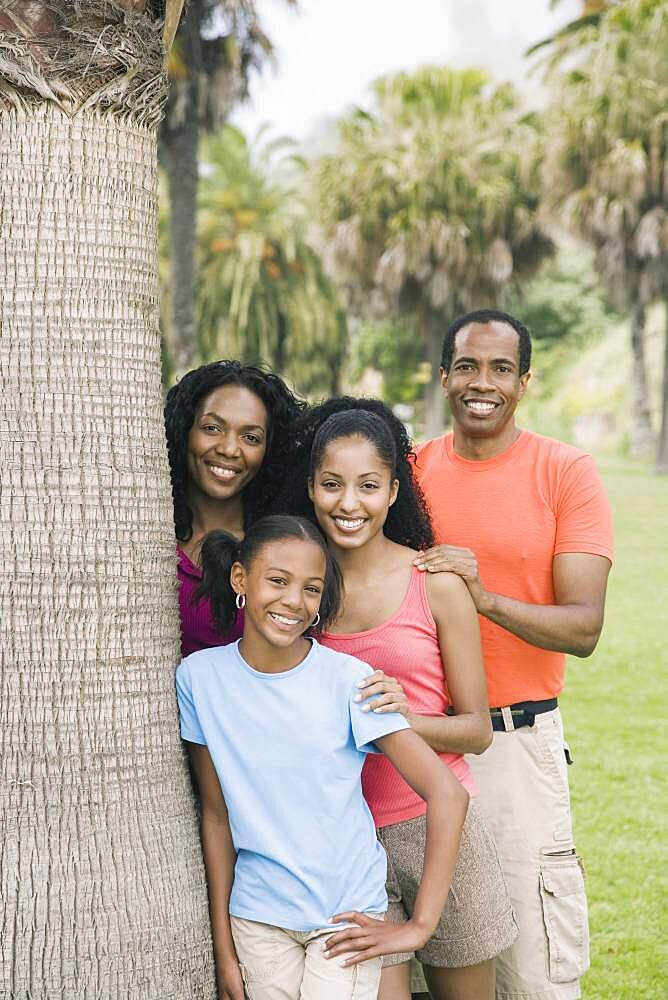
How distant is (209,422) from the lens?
146 inches

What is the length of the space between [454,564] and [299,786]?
0.75 m

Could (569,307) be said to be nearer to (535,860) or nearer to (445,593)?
(535,860)

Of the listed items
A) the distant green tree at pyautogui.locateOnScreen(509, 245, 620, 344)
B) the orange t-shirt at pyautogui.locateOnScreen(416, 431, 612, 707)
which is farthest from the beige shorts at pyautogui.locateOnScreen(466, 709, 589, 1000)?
the distant green tree at pyautogui.locateOnScreen(509, 245, 620, 344)

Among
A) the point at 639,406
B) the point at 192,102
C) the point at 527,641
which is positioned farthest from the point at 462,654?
the point at 639,406

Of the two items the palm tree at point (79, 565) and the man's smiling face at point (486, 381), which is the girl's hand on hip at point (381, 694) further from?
the man's smiling face at point (486, 381)

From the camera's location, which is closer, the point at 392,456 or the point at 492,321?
the point at 392,456

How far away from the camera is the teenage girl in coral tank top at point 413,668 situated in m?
3.12

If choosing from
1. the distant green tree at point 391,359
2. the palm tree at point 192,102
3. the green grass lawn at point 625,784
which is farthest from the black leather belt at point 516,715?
the distant green tree at point 391,359

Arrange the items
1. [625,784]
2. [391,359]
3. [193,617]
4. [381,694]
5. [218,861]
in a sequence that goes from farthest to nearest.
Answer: [391,359], [625,784], [193,617], [218,861], [381,694]

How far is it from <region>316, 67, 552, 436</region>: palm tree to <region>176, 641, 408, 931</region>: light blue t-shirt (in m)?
22.7

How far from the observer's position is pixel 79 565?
2.86 m

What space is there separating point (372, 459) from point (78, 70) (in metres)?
1.24

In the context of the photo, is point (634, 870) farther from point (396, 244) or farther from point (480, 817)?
point (396, 244)

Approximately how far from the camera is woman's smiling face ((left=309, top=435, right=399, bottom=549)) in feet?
10.5
